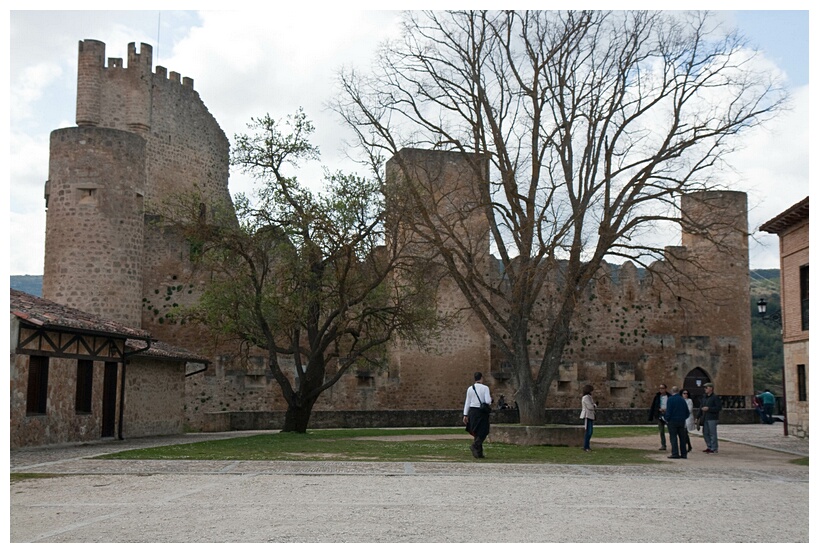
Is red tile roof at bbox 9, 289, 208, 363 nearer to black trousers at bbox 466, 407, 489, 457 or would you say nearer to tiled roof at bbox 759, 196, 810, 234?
black trousers at bbox 466, 407, 489, 457

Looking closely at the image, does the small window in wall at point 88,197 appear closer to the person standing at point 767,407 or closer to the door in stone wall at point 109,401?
the door in stone wall at point 109,401

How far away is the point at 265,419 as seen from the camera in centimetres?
2734

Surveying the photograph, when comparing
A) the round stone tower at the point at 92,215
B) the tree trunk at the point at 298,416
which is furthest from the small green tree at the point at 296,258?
the round stone tower at the point at 92,215

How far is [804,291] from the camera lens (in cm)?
2352

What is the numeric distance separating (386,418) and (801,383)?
1151 cm

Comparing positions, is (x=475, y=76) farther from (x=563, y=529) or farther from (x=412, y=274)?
(x=563, y=529)

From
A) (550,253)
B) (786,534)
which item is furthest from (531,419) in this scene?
(786,534)

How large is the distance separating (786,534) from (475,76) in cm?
1455

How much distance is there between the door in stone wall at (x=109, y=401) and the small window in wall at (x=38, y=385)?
119 inches

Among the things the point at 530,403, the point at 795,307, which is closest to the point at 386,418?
the point at 530,403

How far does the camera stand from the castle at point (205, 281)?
2647cm

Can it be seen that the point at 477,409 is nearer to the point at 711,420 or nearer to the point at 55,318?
the point at 711,420

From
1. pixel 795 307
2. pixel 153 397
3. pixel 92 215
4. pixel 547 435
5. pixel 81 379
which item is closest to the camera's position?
pixel 547 435

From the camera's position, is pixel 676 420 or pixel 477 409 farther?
pixel 676 420
